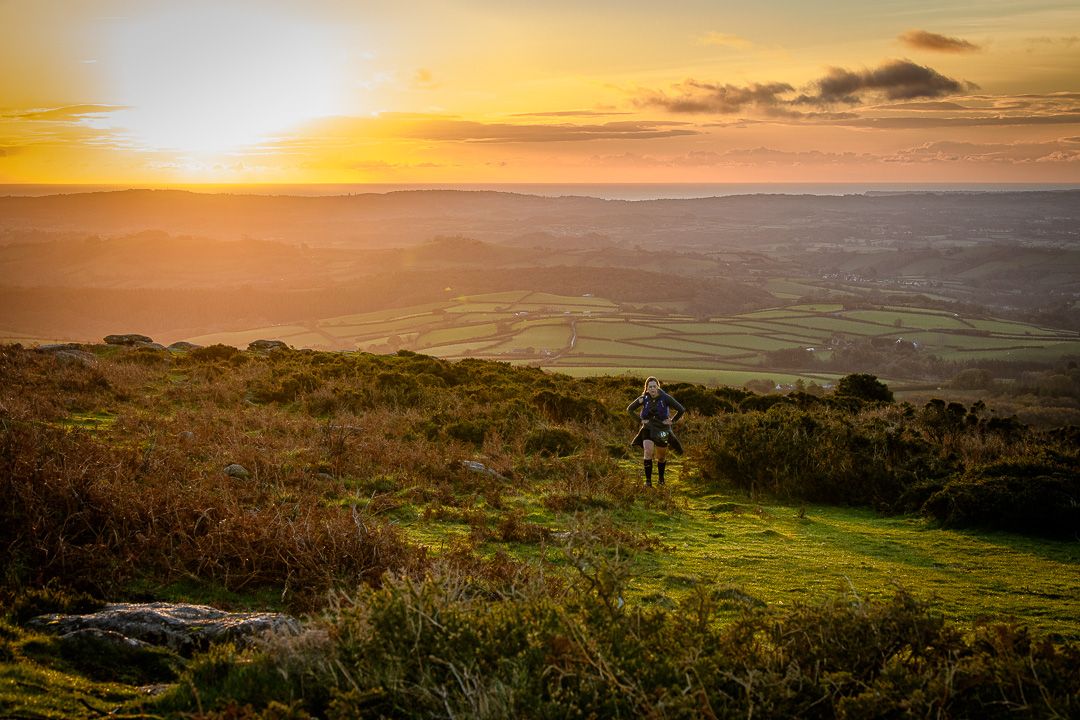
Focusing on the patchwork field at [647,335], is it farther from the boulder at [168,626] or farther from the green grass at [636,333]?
the boulder at [168,626]

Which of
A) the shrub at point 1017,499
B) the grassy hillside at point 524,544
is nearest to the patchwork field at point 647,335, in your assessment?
the grassy hillside at point 524,544

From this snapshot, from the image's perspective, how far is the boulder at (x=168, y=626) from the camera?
17.3 feet

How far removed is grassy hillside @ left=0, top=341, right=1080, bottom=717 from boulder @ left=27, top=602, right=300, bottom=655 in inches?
12.5

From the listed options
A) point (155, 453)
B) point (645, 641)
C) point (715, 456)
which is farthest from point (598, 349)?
point (645, 641)

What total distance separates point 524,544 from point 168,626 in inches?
179

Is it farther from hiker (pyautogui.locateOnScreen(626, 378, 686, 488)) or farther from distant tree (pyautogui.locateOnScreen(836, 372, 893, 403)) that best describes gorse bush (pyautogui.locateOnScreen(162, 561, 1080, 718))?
distant tree (pyautogui.locateOnScreen(836, 372, 893, 403))

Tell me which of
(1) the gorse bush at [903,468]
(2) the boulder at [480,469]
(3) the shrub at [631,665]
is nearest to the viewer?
(3) the shrub at [631,665]

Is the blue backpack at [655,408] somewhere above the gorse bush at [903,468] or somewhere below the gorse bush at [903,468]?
above

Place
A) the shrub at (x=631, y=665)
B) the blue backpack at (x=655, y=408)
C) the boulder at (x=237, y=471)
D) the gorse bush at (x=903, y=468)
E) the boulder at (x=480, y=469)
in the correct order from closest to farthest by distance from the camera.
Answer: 1. the shrub at (x=631, y=665)
2. the boulder at (x=237, y=471)
3. the gorse bush at (x=903, y=468)
4. the boulder at (x=480, y=469)
5. the blue backpack at (x=655, y=408)

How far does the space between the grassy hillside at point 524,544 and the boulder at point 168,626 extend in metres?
0.32

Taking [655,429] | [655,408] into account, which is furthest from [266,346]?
[655,429]

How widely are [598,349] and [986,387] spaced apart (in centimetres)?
2945

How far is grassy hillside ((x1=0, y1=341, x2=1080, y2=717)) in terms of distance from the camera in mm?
4164

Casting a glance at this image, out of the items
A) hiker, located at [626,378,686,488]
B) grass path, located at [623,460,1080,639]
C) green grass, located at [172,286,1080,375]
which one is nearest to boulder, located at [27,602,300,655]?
grass path, located at [623,460,1080,639]
